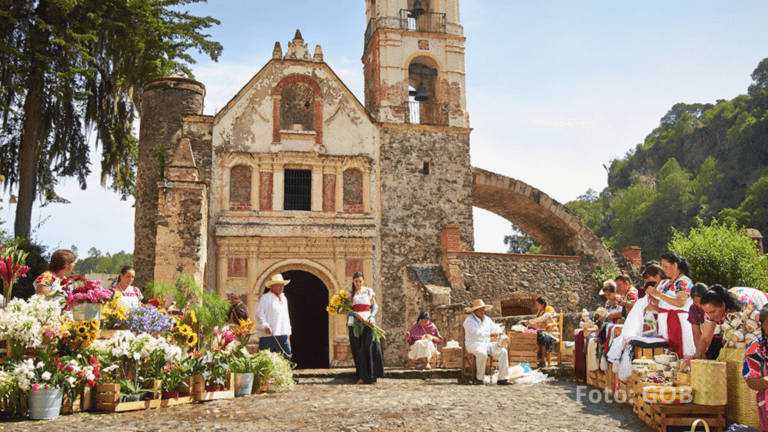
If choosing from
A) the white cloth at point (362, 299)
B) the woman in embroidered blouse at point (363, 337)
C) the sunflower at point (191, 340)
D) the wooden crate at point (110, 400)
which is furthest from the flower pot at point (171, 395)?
the white cloth at point (362, 299)

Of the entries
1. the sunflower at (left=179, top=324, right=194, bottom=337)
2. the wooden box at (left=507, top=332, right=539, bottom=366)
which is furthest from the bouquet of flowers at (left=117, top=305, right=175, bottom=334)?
the wooden box at (left=507, top=332, right=539, bottom=366)

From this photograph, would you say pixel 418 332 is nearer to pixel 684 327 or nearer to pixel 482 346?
pixel 482 346

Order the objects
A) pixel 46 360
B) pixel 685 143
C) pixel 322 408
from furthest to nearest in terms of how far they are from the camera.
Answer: pixel 685 143 < pixel 322 408 < pixel 46 360

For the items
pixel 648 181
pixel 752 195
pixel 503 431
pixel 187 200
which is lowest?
pixel 503 431

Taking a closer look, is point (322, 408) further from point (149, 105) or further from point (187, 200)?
point (149, 105)

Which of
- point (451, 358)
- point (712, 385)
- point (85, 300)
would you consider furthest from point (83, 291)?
point (451, 358)

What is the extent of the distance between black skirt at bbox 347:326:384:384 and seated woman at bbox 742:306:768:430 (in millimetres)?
5260

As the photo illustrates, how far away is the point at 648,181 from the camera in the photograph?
6225cm

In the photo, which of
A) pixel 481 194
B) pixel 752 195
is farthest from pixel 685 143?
pixel 481 194

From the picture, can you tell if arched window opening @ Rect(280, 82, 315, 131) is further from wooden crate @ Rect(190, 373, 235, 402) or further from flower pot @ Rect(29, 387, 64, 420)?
flower pot @ Rect(29, 387, 64, 420)

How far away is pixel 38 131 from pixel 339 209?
8538 millimetres

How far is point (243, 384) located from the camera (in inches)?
323

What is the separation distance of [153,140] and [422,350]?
9203 mm

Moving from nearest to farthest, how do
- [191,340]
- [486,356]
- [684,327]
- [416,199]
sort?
[684,327]
[191,340]
[486,356]
[416,199]
